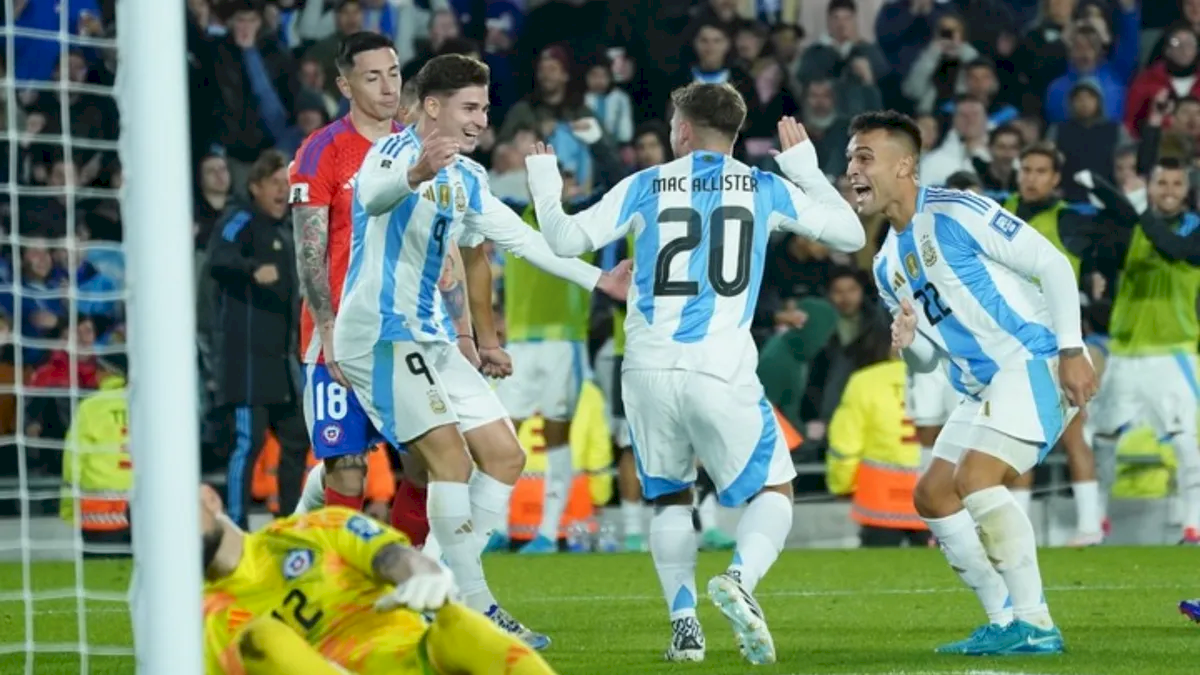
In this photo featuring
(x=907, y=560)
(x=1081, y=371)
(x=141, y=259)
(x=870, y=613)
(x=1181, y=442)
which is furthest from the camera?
(x=1181, y=442)

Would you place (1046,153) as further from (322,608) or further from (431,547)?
(322,608)

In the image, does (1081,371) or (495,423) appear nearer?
(1081,371)

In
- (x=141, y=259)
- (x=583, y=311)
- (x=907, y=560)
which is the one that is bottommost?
(x=907, y=560)

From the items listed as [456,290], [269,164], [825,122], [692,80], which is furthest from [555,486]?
[456,290]

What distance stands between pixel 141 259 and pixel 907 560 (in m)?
8.71

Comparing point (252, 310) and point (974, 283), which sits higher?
point (974, 283)

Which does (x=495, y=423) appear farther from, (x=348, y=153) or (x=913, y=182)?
(x=913, y=182)

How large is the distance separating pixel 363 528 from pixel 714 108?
9.74ft

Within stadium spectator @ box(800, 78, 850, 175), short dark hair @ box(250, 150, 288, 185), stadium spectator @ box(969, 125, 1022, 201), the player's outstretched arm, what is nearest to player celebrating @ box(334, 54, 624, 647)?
the player's outstretched arm

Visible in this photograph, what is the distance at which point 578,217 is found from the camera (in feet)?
26.0

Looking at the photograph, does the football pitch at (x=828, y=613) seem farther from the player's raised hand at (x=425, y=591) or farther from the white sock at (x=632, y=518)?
the white sock at (x=632, y=518)

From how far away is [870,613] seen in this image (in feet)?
31.8

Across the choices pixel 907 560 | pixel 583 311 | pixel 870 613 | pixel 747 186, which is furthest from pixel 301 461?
pixel 747 186

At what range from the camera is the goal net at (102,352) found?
4750 millimetres
